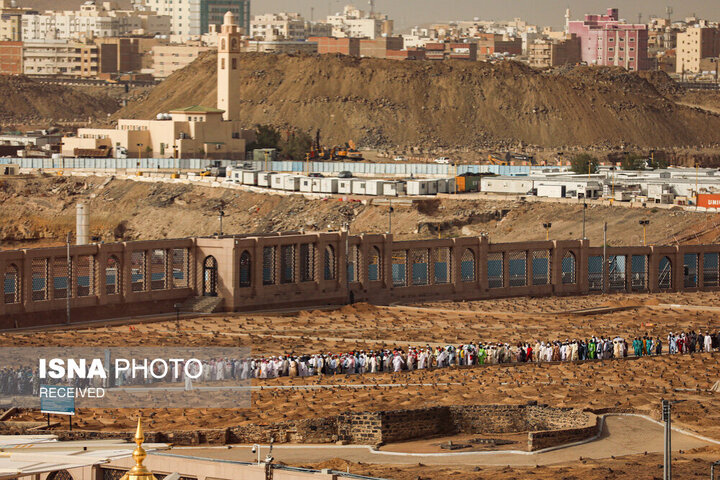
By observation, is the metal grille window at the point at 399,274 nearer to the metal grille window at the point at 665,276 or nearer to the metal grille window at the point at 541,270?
the metal grille window at the point at 541,270

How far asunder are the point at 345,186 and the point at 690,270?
38527 mm

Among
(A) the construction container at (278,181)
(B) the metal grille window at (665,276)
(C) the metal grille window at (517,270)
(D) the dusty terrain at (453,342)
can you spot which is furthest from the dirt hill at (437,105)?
(D) the dusty terrain at (453,342)

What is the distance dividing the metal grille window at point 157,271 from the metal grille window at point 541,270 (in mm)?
16260

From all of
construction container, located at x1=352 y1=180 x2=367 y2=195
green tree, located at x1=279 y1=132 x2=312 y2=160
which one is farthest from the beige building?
construction container, located at x1=352 y1=180 x2=367 y2=195

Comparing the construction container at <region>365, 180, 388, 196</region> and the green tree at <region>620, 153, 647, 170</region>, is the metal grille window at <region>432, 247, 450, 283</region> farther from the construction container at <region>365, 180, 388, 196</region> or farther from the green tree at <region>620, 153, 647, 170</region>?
the green tree at <region>620, 153, 647, 170</region>

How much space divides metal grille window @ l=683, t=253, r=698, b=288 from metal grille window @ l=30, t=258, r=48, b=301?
2880cm

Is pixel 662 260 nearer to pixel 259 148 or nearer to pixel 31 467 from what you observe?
pixel 31 467

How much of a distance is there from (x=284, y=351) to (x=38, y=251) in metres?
11.0

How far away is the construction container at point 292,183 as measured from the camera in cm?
11281

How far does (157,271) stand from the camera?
80438mm

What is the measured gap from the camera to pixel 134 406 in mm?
41062

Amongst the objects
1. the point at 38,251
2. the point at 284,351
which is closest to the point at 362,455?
the point at 284,351

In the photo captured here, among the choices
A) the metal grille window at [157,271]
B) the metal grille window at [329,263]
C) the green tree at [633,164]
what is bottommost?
the metal grille window at [157,271]

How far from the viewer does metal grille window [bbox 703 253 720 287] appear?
7481 cm
